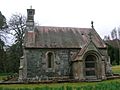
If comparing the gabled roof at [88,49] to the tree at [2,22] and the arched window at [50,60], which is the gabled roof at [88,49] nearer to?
the arched window at [50,60]

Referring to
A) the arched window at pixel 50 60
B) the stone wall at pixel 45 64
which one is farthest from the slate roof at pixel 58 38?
the arched window at pixel 50 60

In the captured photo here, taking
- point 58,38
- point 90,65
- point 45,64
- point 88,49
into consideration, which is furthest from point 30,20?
point 90,65

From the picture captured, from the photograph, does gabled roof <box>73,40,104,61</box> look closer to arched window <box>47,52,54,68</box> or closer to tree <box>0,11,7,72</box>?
arched window <box>47,52,54,68</box>

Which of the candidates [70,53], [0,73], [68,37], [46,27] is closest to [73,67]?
[70,53]

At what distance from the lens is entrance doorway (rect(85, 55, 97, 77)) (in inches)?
1290

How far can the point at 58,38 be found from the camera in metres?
35.4

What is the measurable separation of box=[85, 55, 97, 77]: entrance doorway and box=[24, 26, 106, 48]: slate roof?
2.53 meters

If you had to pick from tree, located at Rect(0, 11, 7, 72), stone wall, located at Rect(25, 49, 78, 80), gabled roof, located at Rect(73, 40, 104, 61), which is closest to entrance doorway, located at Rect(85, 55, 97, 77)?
gabled roof, located at Rect(73, 40, 104, 61)

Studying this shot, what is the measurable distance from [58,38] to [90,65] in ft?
19.4

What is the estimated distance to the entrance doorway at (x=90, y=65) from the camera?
32.8 m

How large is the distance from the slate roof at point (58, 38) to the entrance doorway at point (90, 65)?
2531 millimetres

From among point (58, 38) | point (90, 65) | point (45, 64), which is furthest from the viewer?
point (58, 38)

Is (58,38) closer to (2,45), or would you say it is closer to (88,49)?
(88,49)

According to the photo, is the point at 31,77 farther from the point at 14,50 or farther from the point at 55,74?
the point at 14,50
